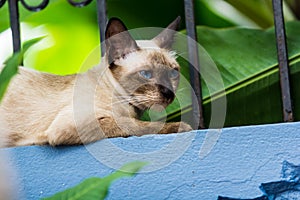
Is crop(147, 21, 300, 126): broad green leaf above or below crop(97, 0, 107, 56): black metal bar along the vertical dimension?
below

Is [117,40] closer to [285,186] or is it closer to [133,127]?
[133,127]

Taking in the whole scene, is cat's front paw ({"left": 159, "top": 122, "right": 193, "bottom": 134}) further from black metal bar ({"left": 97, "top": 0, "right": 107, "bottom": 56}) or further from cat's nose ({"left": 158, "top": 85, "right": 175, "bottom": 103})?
black metal bar ({"left": 97, "top": 0, "right": 107, "bottom": 56})

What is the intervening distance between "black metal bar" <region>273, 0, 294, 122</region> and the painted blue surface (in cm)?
24

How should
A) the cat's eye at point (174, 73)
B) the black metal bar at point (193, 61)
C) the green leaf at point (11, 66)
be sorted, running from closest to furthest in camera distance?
the green leaf at point (11, 66)
the black metal bar at point (193, 61)
the cat's eye at point (174, 73)

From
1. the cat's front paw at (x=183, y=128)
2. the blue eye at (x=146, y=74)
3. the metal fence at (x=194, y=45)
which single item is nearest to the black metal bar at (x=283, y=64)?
the metal fence at (x=194, y=45)

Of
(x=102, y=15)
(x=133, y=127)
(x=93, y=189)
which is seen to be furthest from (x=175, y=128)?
(x=93, y=189)

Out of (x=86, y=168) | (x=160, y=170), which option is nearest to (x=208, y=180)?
(x=160, y=170)

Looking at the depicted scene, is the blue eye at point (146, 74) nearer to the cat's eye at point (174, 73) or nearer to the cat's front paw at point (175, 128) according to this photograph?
the cat's eye at point (174, 73)

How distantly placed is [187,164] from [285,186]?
0.30 m

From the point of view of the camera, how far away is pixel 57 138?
83.3 inches

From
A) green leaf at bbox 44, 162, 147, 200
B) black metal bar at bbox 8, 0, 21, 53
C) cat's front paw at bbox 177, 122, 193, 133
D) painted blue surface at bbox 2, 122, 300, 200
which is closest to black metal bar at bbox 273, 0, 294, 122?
painted blue surface at bbox 2, 122, 300, 200

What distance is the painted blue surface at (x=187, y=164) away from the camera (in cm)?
180

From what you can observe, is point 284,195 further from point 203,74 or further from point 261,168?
point 203,74

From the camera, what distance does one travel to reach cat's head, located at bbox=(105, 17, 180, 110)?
245cm
